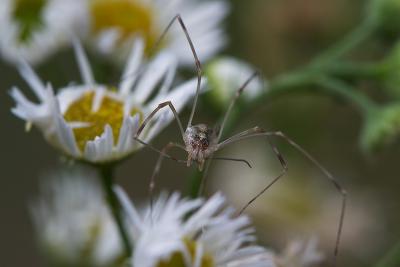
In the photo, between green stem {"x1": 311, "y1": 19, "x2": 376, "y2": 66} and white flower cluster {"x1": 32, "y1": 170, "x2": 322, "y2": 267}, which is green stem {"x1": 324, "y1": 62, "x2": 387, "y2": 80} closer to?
green stem {"x1": 311, "y1": 19, "x2": 376, "y2": 66}

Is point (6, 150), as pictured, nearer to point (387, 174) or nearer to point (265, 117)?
point (265, 117)

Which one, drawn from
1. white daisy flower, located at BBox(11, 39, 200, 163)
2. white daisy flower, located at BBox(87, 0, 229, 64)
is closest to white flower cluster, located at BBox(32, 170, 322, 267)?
white daisy flower, located at BBox(11, 39, 200, 163)

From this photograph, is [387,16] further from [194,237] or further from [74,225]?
[74,225]

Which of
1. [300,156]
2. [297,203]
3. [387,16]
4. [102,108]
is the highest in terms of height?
[387,16]

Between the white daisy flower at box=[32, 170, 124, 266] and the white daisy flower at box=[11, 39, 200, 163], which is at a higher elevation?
the white daisy flower at box=[11, 39, 200, 163]

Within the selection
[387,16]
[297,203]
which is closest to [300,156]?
[297,203]

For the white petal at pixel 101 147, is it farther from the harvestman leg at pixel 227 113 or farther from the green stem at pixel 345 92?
the green stem at pixel 345 92
